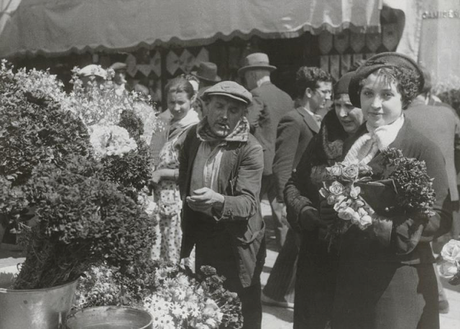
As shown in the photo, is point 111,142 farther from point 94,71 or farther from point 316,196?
point 94,71

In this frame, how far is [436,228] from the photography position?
2.36 meters

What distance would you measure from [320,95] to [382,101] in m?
2.23

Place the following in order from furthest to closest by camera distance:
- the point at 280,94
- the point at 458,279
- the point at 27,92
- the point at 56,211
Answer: the point at 280,94 → the point at 458,279 → the point at 27,92 → the point at 56,211

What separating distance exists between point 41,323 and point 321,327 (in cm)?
188

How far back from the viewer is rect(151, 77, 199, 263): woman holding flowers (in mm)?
4406

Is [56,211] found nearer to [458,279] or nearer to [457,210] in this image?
[458,279]

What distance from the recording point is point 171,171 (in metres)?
4.40

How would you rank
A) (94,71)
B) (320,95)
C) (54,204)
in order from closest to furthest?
(54,204), (320,95), (94,71)

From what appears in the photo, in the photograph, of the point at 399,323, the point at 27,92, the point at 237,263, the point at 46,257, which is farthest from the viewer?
the point at 237,263

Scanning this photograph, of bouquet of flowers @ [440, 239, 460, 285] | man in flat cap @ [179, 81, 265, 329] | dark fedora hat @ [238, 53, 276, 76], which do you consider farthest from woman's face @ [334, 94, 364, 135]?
dark fedora hat @ [238, 53, 276, 76]

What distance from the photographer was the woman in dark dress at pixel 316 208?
2.90 meters

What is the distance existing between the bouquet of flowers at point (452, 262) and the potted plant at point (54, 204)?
3.42ft

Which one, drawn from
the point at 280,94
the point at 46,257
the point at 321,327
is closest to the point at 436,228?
the point at 321,327

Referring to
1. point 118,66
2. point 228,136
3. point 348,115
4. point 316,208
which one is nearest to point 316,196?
point 316,208
